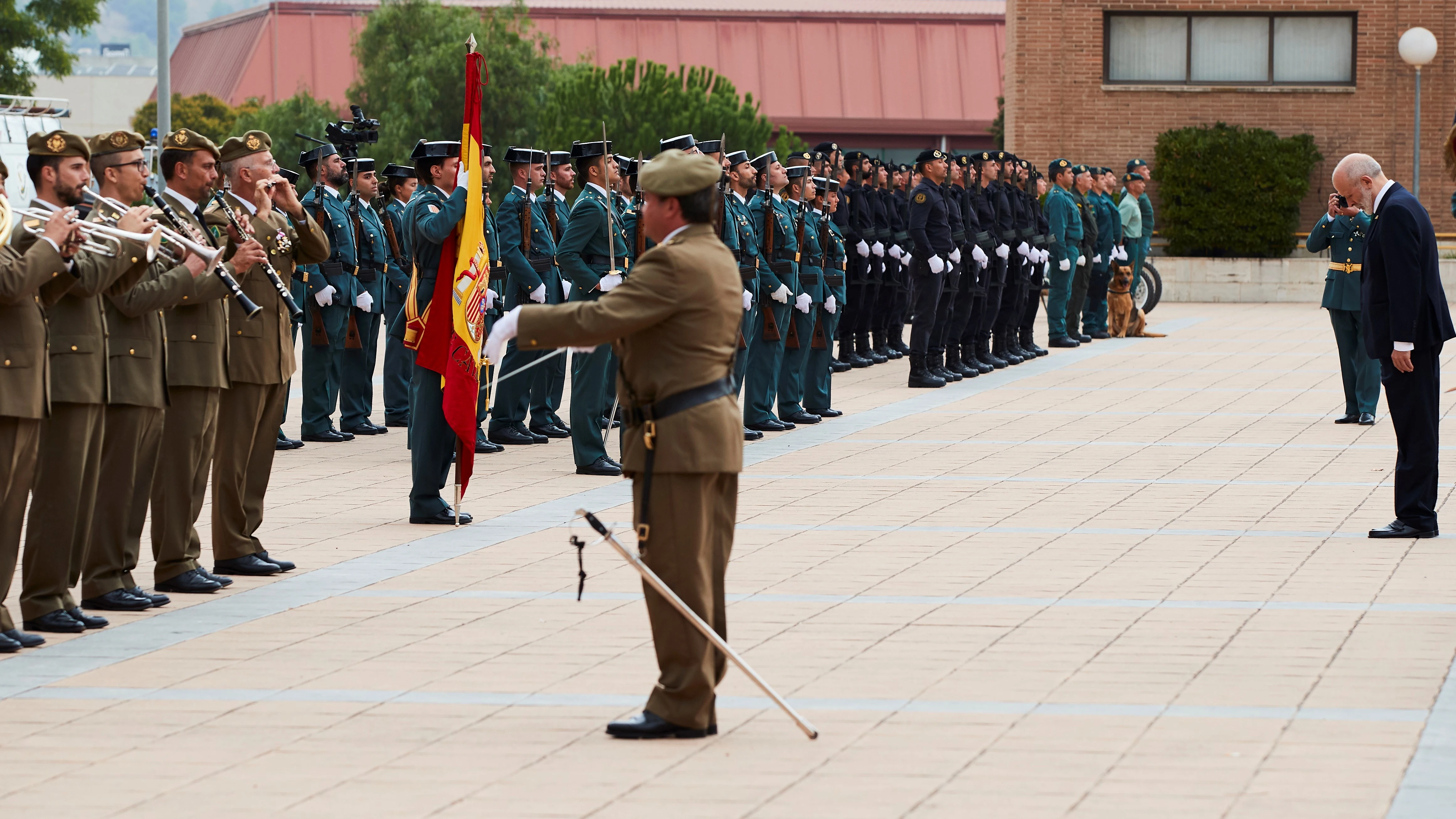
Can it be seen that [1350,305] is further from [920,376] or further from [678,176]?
[678,176]

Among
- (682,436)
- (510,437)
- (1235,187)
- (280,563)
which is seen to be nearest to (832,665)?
(682,436)

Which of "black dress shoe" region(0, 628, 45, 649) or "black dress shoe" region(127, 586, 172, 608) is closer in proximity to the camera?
"black dress shoe" region(0, 628, 45, 649)

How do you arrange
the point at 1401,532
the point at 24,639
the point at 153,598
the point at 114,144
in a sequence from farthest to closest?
1. the point at 1401,532
2. the point at 153,598
3. the point at 114,144
4. the point at 24,639

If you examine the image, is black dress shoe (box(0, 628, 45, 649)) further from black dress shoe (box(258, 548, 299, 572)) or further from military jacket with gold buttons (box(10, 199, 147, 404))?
black dress shoe (box(258, 548, 299, 572))

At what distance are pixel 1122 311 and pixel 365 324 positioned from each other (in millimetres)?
12402

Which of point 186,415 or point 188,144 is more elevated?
point 188,144

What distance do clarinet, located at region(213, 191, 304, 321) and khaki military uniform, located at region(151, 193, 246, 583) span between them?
0.59ft

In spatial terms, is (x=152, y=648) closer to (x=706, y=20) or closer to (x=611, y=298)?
(x=611, y=298)

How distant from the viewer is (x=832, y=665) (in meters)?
7.05

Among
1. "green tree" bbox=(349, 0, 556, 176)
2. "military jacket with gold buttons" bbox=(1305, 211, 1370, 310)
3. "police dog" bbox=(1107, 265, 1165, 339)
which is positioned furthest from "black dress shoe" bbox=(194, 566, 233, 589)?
"green tree" bbox=(349, 0, 556, 176)

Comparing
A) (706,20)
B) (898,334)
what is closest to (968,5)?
(706,20)

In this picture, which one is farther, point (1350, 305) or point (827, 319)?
point (827, 319)

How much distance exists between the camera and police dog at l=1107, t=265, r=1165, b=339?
25531mm

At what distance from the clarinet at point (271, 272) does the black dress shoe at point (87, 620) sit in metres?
1.72
